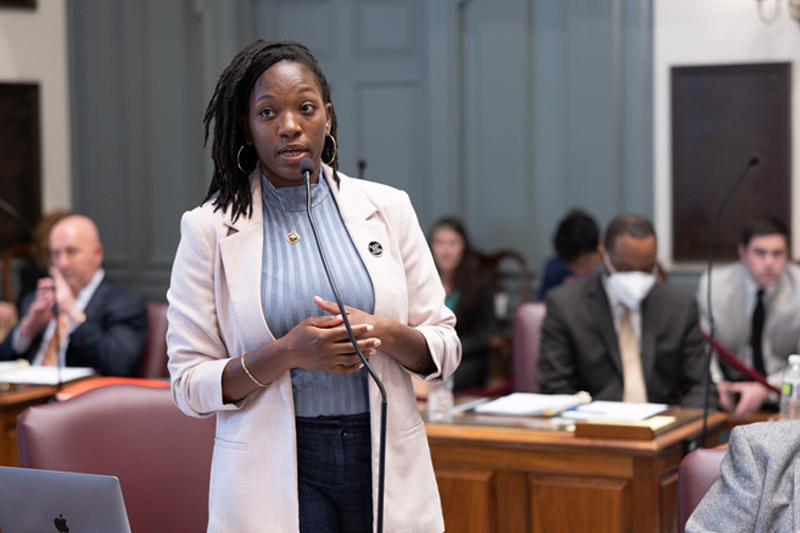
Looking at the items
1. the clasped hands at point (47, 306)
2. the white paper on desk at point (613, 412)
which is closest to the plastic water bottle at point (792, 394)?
the white paper on desk at point (613, 412)

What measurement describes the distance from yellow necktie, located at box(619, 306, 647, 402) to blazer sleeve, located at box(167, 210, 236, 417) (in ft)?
6.45

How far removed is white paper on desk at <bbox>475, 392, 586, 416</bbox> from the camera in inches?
107

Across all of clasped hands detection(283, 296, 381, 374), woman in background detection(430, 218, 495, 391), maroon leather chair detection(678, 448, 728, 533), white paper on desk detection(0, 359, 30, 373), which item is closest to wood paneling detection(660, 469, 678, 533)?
maroon leather chair detection(678, 448, 728, 533)

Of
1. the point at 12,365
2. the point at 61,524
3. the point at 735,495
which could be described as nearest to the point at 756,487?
the point at 735,495

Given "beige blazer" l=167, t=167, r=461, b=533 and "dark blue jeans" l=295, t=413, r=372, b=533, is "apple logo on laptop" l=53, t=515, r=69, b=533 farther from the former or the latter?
"dark blue jeans" l=295, t=413, r=372, b=533

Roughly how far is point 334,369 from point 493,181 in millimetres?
4166

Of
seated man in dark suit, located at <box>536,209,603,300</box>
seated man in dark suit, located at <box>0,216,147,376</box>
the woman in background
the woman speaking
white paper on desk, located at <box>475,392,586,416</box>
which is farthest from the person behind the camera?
seated man in dark suit, located at <box>536,209,603,300</box>

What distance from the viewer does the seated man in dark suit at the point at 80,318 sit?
378 cm

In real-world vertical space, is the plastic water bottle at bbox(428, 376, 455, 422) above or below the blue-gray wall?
below

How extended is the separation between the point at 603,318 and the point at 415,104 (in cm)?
297

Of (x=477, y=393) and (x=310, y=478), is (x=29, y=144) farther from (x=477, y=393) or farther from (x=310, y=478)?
(x=310, y=478)

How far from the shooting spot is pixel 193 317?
59.1 inches

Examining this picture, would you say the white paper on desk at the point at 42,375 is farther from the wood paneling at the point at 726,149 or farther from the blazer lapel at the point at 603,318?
the wood paneling at the point at 726,149

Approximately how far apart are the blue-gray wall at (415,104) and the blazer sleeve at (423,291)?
370 cm
